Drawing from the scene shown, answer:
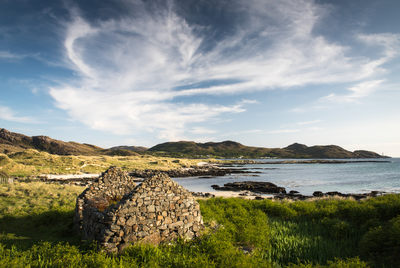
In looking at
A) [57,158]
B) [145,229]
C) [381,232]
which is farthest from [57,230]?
[57,158]

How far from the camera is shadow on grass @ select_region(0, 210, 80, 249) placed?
1095 cm

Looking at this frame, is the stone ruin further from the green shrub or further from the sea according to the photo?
the sea

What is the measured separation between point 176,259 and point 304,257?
5.66 metres

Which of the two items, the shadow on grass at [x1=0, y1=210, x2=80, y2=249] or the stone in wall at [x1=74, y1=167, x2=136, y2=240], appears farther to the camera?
the stone in wall at [x1=74, y1=167, x2=136, y2=240]

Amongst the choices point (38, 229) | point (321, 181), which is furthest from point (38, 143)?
point (38, 229)

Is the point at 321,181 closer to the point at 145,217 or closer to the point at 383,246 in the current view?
the point at 383,246

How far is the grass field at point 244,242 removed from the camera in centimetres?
793

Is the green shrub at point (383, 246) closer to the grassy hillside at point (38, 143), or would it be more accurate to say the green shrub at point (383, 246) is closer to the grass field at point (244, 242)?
the grass field at point (244, 242)

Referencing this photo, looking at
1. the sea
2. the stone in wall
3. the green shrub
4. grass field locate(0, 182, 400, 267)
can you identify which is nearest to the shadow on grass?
grass field locate(0, 182, 400, 267)

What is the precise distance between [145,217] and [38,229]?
319 inches

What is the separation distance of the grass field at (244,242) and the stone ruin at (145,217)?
581 millimetres

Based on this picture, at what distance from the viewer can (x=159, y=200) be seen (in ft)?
34.9

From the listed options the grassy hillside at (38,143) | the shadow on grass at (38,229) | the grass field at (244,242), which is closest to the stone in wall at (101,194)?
the shadow on grass at (38,229)

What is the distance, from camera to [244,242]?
35.9 feet
